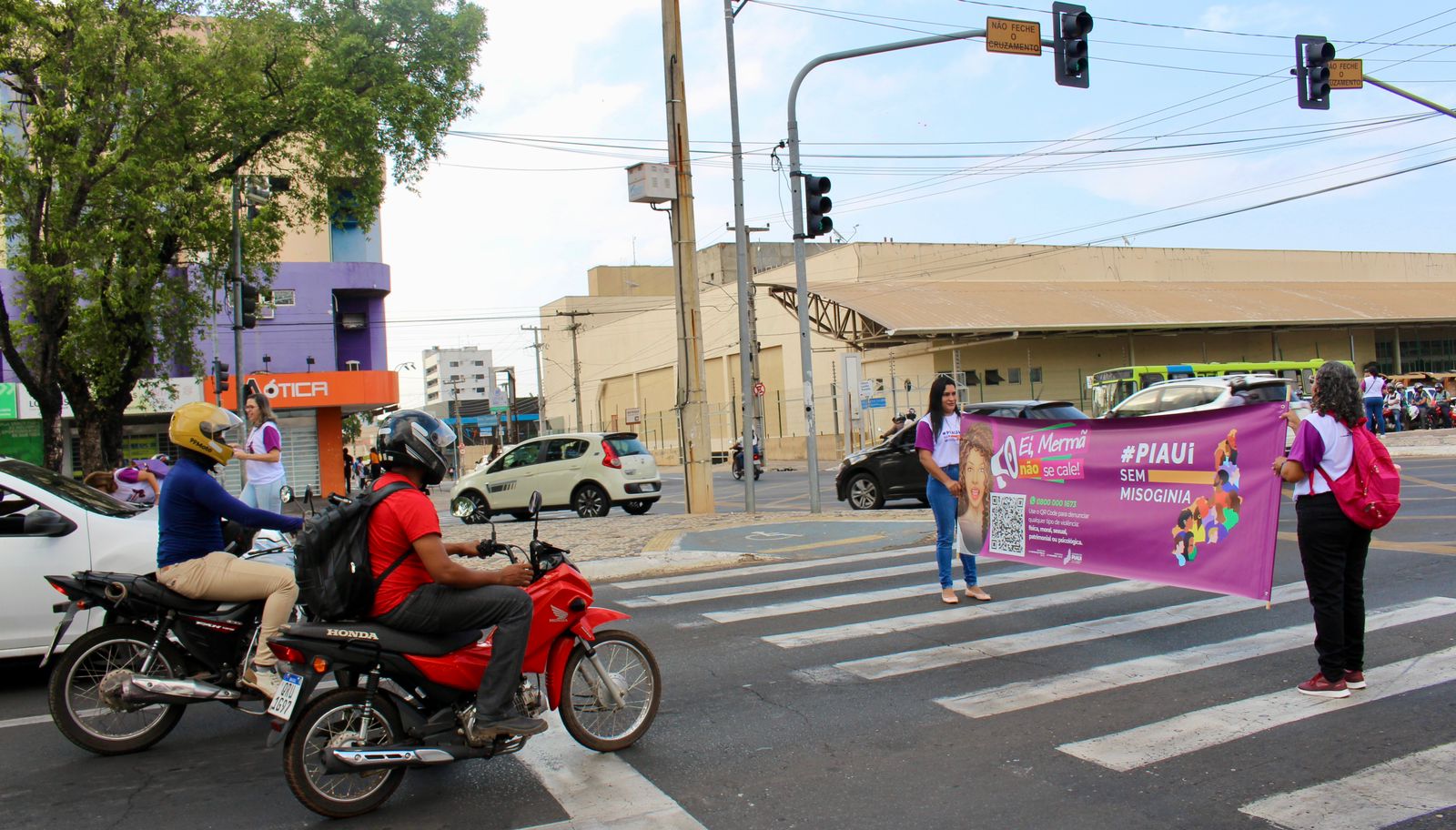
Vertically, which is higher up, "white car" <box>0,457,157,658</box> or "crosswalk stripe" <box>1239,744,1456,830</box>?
"white car" <box>0,457,157,658</box>

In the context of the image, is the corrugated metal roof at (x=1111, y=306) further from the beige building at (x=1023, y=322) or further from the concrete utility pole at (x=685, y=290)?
the concrete utility pole at (x=685, y=290)

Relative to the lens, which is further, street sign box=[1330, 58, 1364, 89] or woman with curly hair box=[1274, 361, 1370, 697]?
street sign box=[1330, 58, 1364, 89]

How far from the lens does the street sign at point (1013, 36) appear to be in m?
14.7

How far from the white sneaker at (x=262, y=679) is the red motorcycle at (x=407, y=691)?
1.62 ft

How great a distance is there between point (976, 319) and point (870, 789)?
35.3m

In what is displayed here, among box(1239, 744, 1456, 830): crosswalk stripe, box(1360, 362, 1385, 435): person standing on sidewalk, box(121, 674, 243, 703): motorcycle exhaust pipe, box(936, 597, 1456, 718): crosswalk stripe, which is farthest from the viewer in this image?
box(1360, 362, 1385, 435): person standing on sidewalk

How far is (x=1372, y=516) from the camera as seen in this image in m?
5.53

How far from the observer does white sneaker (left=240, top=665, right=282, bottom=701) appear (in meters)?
5.52

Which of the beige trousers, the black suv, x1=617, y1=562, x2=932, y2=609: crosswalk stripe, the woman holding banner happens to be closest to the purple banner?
the woman holding banner

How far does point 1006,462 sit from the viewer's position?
360 inches

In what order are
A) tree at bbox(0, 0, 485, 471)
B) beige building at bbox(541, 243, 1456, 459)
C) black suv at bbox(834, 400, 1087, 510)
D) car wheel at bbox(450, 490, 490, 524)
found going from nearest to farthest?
tree at bbox(0, 0, 485, 471), black suv at bbox(834, 400, 1087, 510), car wheel at bbox(450, 490, 490, 524), beige building at bbox(541, 243, 1456, 459)

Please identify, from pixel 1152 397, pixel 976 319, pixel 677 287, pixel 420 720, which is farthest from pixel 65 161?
pixel 976 319

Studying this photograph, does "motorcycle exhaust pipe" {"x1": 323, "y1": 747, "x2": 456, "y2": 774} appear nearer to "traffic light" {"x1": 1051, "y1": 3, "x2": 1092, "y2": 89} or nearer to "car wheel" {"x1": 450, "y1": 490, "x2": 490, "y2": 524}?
"traffic light" {"x1": 1051, "y1": 3, "x2": 1092, "y2": 89}

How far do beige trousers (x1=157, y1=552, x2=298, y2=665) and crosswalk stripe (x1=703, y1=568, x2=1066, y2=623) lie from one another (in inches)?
147
